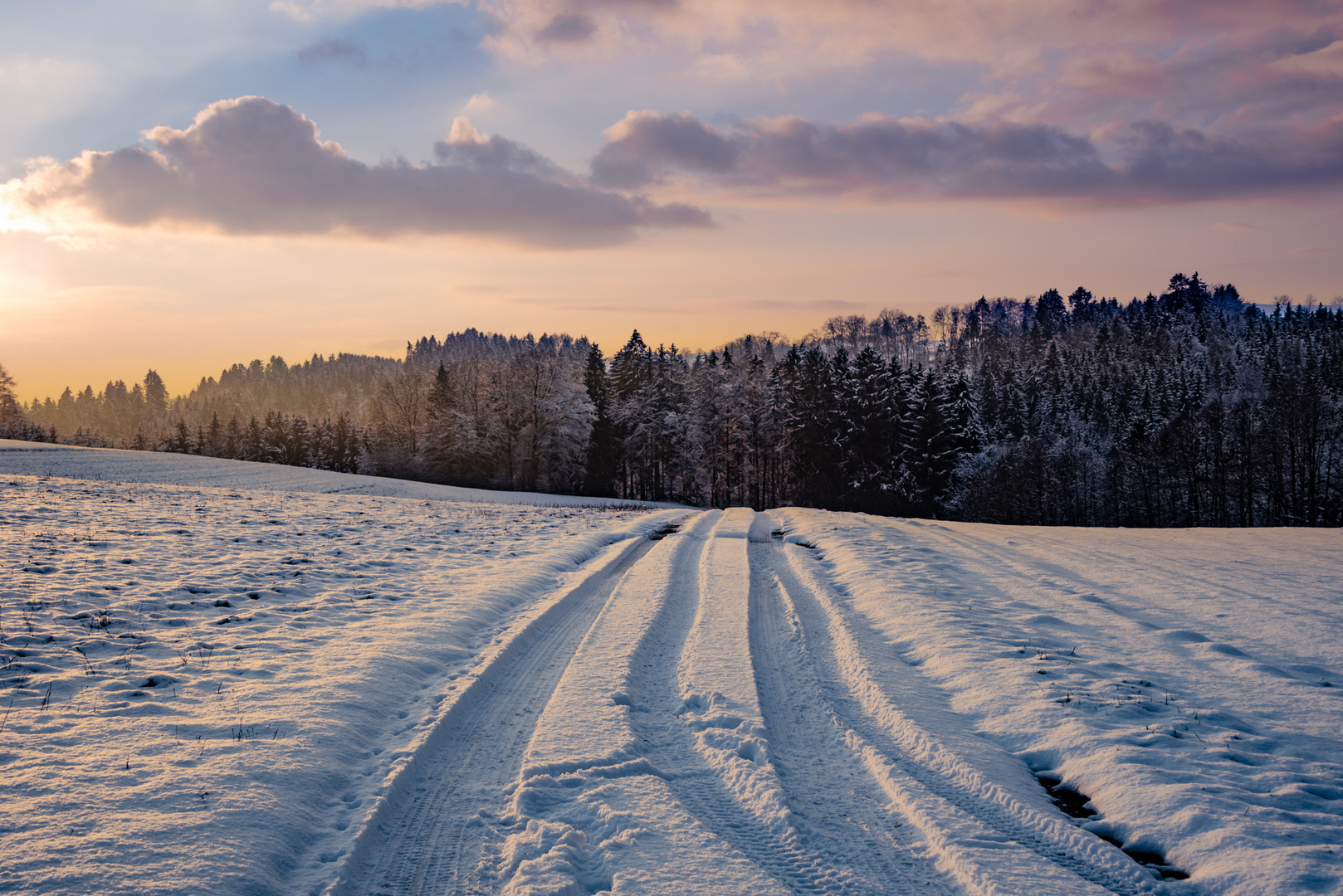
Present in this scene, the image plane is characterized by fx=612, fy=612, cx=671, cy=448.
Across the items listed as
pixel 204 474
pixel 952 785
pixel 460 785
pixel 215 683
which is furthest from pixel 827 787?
pixel 204 474

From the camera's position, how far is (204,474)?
35938 mm

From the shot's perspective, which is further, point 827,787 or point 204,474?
point 204,474

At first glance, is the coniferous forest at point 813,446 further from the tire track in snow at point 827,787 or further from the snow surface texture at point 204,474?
the tire track in snow at point 827,787

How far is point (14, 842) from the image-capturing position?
401cm

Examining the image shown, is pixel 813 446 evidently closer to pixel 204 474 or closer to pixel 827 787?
pixel 204 474

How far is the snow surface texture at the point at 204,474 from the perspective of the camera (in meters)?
31.8

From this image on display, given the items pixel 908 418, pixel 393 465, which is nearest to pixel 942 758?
pixel 908 418

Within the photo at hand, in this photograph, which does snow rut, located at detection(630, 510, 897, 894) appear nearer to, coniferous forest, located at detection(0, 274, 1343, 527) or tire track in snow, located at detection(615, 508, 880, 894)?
tire track in snow, located at detection(615, 508, 880, 894)

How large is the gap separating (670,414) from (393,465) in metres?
31.8

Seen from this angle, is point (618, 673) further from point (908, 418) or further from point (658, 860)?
point (908, 418)

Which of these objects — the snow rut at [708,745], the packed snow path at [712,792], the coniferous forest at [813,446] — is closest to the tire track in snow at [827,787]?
the packed snow path at [712,792]

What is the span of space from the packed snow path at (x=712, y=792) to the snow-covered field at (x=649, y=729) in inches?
1.2

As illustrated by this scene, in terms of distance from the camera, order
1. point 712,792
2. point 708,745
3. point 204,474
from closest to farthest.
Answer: point 712,792 < point 708,745 < point 204,474

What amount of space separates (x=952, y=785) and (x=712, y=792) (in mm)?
2117
